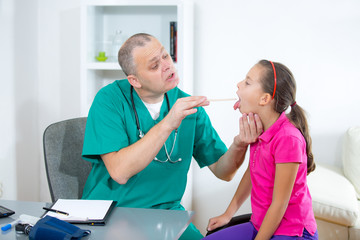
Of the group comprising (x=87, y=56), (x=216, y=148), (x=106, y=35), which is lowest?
(x=216, y=148)

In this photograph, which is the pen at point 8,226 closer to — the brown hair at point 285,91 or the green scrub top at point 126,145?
the green scrub top at point 126,145

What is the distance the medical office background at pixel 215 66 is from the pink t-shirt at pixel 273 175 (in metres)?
1.38

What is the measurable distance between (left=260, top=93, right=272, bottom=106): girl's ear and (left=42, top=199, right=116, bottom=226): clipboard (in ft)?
1.95

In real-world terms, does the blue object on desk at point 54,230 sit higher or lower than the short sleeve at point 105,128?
lower

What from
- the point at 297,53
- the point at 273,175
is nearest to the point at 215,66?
the point at 297,53

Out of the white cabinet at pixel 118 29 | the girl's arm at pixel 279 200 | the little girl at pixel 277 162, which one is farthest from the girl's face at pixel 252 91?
the white cabinet at pixel 118 29

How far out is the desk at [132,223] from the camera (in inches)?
42.5

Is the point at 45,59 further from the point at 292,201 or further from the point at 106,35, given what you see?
the point at 292,201

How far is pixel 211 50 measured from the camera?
275 cm

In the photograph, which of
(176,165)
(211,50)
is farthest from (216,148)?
(211,50)

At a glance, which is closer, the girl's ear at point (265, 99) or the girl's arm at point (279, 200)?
the girl's arm at point (279, 200)

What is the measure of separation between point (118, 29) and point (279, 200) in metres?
1.93

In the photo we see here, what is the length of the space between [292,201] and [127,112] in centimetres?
69

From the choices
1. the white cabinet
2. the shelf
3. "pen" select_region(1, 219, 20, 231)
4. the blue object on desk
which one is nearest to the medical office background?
the white cabinet
